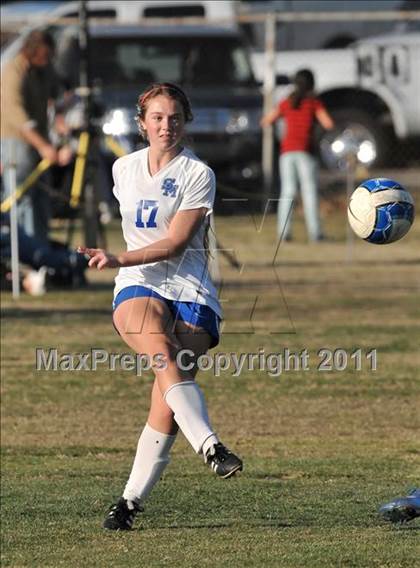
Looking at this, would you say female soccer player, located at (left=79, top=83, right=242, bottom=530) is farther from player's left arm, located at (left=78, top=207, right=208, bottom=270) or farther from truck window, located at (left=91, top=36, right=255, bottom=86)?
truck window, located at (left=91, top=36, right=255, bottom=86)

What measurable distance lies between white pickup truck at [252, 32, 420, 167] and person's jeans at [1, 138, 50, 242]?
9837 millimetres

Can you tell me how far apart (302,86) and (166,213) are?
43.7 feet

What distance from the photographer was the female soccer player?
645 centimetres

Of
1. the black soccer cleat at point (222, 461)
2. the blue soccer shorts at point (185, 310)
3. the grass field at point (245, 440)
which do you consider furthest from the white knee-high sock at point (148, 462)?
the blue soccer shorts at point (185, 310)

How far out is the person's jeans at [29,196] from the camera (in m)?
15.7

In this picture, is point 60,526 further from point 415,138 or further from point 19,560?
point 415,138

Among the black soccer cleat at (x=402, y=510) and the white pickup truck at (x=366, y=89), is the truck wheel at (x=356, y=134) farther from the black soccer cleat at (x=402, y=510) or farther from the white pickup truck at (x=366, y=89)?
the black soccer cleat at (x=402, y=510)

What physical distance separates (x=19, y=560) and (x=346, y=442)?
10.5 feet

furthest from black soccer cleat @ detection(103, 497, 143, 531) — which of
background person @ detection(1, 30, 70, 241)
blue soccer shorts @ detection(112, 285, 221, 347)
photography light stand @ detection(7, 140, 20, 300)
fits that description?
background person @ detection(1, 30, 70, 241)

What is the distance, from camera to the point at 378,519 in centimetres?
690

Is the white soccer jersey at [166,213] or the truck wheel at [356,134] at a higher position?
the white soccer jersey at [166,213]

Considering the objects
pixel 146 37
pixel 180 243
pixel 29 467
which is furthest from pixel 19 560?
pixel 146 37

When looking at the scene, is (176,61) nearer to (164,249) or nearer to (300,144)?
(300,144)

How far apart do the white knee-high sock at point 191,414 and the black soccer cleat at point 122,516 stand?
503 millimetres
